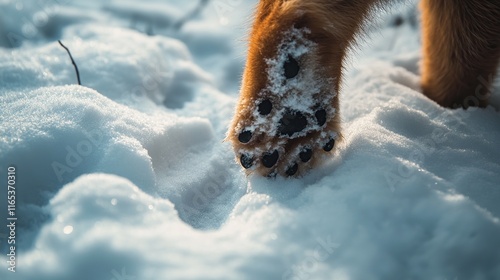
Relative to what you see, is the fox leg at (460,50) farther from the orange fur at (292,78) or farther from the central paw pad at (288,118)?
the central paw pad at (288,118)

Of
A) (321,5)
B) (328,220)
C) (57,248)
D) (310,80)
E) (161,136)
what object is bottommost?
(161,136)

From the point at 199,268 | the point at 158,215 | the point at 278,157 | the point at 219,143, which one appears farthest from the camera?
the point at 219,143

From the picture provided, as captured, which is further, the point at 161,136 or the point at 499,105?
the point at 499,105

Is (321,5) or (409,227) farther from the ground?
(321,5)

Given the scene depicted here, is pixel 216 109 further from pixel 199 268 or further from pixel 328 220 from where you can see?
pixel 199 268

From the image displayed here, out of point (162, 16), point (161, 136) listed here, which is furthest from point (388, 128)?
point (162, 16)

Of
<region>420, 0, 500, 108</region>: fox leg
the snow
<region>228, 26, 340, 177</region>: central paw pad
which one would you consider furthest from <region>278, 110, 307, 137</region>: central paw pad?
<region>420, 0, 500, 108</region>: fox leg
